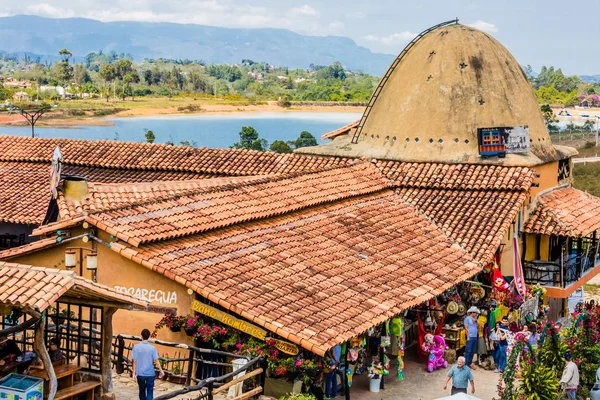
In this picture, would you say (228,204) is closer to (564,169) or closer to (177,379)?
(177,379)

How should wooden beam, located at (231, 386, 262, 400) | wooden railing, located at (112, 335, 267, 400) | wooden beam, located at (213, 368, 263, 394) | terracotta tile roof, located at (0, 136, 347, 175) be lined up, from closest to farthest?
wooden beam, located at (213, 368, 263, 394) → wooden beam, located at (231, 386, 262, 400) → wooden railing, located at (112, 335, 267, 400) → terracotta tile roof, located at (0, 136, 347, 175)

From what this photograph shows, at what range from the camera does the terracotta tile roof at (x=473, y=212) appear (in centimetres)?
2417

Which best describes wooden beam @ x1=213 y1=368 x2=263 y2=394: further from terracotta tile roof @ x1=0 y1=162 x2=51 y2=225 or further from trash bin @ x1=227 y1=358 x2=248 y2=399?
terracotta tile roof @ x1=0 y1=162 x2=51 y2=225

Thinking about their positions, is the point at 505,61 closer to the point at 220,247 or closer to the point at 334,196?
the point at 334,196

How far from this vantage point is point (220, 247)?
19.1m

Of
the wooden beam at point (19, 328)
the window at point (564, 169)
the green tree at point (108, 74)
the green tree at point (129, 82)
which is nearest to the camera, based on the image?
the wooden beam at point (19, 328)

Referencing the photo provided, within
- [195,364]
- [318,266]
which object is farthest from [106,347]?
[318,266]

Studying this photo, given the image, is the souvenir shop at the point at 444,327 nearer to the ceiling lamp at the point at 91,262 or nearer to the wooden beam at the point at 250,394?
the wooden beam at the point at 250,394

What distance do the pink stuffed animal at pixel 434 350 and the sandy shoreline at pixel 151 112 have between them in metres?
81.9

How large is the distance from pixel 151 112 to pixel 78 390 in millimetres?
99560

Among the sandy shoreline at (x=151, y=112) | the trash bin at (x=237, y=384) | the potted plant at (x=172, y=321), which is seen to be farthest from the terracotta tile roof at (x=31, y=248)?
the sandy shoreline at (x=151, y=112)

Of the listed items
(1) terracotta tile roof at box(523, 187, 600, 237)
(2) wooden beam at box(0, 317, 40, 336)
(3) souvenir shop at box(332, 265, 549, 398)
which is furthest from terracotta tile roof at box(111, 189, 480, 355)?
(2) wooden beam at box(0, 317, 40, 336)

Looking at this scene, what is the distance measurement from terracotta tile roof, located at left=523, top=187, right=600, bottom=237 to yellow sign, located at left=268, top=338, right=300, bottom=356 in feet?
40.3

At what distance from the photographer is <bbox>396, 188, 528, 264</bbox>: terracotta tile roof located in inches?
952
